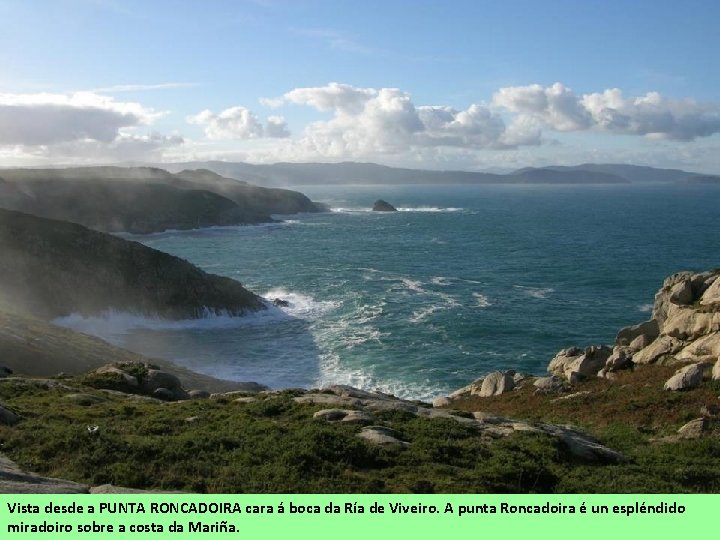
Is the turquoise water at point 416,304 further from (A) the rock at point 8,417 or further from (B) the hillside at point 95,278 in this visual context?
(A) the rock at point 8,417

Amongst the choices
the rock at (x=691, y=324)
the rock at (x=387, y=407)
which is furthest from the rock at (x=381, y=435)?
the rock at (x=691, y=324)

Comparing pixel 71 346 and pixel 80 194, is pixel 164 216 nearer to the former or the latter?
pixel 80 194

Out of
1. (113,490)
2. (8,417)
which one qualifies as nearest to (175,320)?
(8,417)

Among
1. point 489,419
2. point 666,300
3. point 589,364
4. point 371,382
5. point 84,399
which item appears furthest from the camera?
point 371,382

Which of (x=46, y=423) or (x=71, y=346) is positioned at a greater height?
(x=46, y=423)

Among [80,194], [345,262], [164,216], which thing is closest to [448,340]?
[345,262]

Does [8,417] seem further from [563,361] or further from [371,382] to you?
[563,361]

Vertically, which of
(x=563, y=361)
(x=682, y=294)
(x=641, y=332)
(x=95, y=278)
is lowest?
(x=563, y=361)
